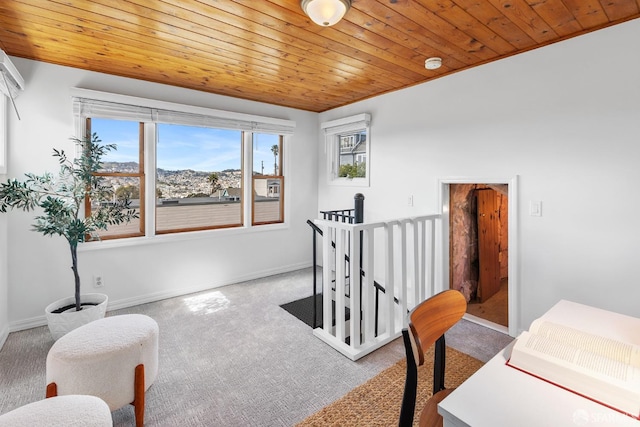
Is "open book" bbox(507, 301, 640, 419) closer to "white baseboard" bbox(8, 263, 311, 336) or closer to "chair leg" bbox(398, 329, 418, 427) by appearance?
"chair leg" bbox(398, 329, 418, 427)

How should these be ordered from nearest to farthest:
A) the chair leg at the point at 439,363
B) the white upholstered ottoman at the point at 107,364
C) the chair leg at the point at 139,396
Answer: the chair leg at the point at 439,363 < the white upholstered ottoman at the point at 107,364 < the chair leg at the point at 139,396

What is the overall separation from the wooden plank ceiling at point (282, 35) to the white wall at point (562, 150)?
0.20 m

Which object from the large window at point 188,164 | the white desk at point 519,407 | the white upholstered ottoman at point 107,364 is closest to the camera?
the white desk at point 519,407

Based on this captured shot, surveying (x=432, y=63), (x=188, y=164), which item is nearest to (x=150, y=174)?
(x=188, y=164)

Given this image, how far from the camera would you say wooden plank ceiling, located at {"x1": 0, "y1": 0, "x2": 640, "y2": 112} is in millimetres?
2014

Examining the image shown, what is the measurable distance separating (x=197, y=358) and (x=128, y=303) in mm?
1543

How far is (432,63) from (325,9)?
1.41 meters

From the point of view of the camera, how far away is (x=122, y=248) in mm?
3455

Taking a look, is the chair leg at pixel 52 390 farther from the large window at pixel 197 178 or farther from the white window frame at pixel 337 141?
the white window frame at pixel 337 141

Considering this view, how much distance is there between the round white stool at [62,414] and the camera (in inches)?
46.5

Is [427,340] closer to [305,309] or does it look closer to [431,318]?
[431,318]

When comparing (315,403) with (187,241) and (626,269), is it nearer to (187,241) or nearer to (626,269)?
(626,269)

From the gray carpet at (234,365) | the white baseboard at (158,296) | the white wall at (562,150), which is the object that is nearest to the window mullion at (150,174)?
the white baseboard at (158,296)

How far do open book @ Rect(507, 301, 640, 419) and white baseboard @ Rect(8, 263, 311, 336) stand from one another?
3.71 metres
